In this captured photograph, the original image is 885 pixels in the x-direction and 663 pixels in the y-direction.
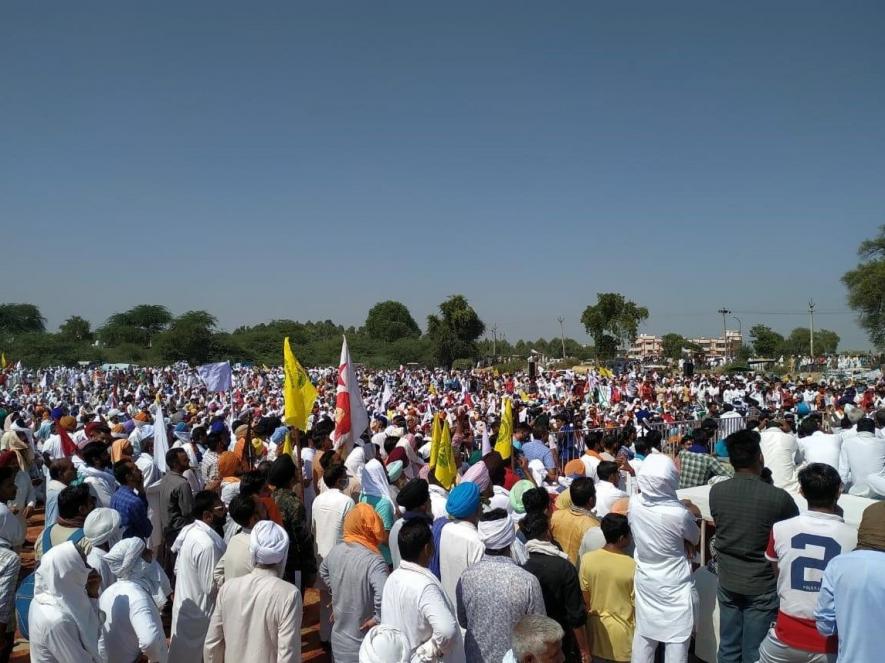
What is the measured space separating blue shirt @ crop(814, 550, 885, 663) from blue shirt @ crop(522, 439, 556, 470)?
5.02 m

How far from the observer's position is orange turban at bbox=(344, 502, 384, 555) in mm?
4027

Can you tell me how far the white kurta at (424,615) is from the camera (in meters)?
3.02

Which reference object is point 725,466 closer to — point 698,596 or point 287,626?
point 698,596

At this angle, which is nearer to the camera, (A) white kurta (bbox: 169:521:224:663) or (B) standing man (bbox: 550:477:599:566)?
(A) white kurta (bbox: 169:521:224:663)

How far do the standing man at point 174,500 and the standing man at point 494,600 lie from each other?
289 cm

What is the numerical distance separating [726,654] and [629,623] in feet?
1.91

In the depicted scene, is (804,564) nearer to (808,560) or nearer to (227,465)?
(808,560)

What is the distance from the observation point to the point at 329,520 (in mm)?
5465

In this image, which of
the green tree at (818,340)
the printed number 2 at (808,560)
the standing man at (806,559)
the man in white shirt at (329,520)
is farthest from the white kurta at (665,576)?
the green tree at (818,340)

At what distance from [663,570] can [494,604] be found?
4.13 ft

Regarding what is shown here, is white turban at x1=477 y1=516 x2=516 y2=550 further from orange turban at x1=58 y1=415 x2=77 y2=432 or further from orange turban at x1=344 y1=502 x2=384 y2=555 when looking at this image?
orange turban at x1=58 y1=415 x2=77 y2=432

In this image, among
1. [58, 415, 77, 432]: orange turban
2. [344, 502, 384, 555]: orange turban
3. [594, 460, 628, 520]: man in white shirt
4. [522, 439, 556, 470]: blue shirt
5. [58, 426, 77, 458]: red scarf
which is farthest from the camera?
[58, 415, 77, 432]: orange turban

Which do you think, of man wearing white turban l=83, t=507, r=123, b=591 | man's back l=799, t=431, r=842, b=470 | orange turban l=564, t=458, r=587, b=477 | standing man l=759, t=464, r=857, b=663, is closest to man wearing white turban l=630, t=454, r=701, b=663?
standing man l=759, t=464, r=857, b=663

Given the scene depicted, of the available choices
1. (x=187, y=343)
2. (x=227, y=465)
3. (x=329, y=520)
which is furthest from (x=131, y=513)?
(x=187, y=343)
